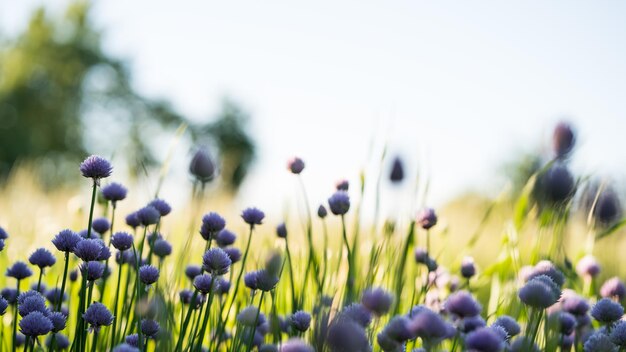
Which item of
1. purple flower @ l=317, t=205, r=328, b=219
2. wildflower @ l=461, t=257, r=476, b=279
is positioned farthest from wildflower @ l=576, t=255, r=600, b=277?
purple flower @ l=317, t=205, r=328, b=219

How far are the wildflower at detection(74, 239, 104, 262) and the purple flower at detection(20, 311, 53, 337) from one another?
167 mm

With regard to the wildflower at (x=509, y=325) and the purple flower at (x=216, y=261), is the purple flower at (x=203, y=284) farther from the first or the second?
the wildflower at (x=509, y=325)

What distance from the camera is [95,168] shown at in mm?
1572

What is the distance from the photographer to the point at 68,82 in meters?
29.3

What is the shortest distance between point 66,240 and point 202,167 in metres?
0.43

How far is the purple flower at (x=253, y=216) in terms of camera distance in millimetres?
1822

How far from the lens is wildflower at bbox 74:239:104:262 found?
1388 mm

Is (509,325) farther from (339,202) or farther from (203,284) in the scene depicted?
(203,284)

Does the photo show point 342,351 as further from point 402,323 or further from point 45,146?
point 45,146

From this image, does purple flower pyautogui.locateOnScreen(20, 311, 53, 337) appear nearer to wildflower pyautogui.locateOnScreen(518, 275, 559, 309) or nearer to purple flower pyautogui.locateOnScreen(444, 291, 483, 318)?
purple flower pyautogui.locateOnScreen(444, 291, 483, 318)

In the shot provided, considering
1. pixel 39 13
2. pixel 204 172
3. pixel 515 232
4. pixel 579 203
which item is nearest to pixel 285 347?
pixel 204 172

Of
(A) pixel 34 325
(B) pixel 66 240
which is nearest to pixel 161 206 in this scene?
(B) pixel 66 240

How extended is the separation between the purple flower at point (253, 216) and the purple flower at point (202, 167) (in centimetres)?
15

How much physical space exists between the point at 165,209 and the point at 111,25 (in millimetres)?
31355
